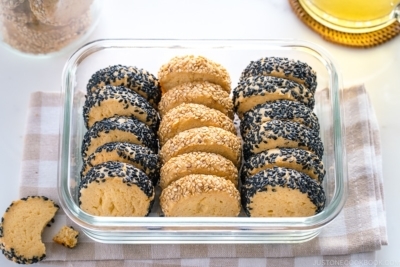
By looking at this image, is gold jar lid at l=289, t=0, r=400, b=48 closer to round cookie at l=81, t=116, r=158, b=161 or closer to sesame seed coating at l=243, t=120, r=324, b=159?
sesame seed coating at l=243, t=120, r=324, b=159

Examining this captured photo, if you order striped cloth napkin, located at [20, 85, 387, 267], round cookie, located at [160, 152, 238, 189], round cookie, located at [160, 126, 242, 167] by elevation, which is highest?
round cookie, located at [160, 126, 242, 167]

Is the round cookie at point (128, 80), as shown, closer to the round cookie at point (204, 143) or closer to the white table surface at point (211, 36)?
the round cookie at point (204, 143)

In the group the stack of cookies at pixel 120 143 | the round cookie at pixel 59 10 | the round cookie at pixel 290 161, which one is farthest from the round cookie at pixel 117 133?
the round cookie at pixel 59 10

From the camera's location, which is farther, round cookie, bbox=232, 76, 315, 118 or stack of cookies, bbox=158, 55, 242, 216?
round cookie, bbox=232, 76, 315, 118

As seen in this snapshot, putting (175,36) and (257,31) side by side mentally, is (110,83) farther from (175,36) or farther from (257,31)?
(257,31)

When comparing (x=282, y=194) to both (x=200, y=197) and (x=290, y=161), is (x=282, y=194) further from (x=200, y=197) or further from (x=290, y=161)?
(x=200, y=197)

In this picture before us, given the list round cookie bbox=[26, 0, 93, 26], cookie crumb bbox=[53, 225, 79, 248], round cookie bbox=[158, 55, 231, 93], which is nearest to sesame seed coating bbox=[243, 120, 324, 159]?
round cookie bbox=[158, 55, 231, 93]
